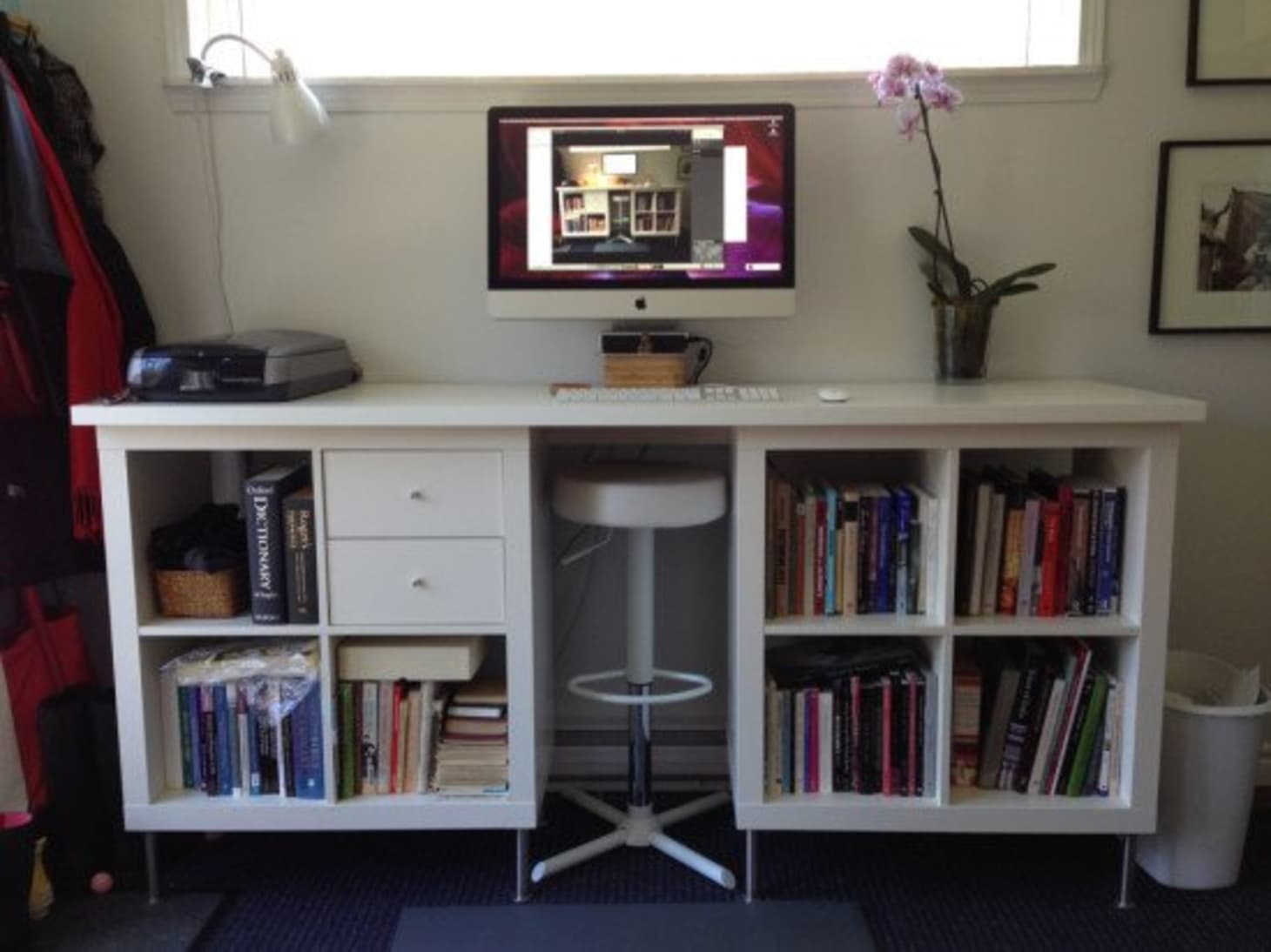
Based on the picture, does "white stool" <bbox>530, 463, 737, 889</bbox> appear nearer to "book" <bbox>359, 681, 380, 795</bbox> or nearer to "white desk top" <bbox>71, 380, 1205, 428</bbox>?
"white desk top" <bbox>71, 380, 1205, 428</bbox>

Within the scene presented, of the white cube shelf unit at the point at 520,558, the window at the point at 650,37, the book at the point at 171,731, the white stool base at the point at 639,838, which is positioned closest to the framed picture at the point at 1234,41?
the window at the point at 650,37

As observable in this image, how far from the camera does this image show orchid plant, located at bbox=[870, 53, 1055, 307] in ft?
7.17

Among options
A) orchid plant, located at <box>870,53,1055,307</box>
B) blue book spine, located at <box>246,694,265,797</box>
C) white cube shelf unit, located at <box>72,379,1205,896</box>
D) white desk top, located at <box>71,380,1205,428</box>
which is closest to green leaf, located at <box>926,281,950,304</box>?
orchid plant, located at <box>870,53,1055,307</box>

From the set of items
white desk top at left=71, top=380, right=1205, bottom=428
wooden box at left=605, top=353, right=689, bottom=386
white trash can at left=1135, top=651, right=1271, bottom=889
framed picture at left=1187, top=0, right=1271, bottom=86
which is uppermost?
framed picture at left=1187, top=0, right=1271, bottom=86

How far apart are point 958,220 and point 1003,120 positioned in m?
0.22

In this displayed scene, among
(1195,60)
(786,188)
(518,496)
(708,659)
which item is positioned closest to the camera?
(518,496)

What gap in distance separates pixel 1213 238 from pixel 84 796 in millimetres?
2471

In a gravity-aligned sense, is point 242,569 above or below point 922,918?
above

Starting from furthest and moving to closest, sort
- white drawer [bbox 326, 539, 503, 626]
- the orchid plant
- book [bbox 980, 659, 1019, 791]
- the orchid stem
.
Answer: the orchid stem
the orchid plant
book [bbox 980, 659, 1019, 791]
white drawer [bbox 326, 539, 503, 626]

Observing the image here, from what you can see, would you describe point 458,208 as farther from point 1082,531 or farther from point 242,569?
point 1082,531

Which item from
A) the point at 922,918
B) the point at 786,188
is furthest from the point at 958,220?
the point at 922,918

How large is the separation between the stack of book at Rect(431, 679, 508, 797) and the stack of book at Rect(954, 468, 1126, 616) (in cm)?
86

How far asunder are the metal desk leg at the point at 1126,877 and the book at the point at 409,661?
1.21 m

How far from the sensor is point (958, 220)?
2.38 metres
